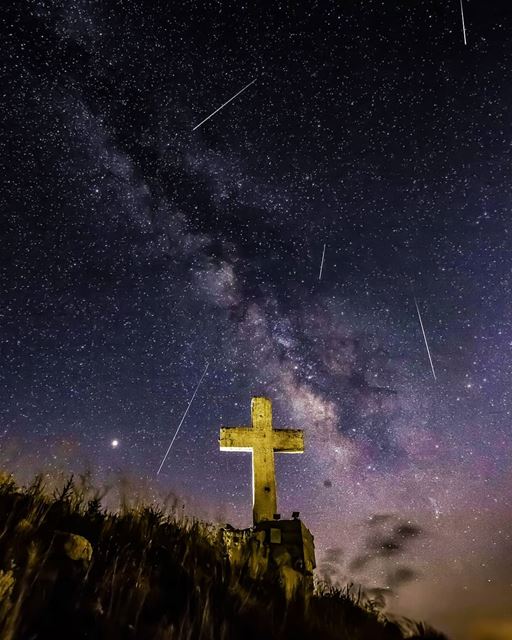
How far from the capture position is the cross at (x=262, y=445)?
7602 mm

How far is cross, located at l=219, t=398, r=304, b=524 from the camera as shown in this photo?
7602 mm

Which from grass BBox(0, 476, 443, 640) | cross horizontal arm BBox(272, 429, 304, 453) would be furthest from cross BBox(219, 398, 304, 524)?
grass BBox(0, 476, 443, 640)

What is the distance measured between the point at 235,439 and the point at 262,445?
53cm

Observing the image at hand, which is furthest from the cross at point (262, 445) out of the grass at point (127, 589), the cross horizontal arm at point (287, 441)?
the grass at point (127, 589)

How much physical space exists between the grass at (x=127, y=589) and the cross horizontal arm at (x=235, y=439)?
3.37m

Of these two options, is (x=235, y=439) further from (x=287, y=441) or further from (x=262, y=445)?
(x=287, y=441)

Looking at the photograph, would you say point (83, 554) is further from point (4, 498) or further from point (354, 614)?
point (354, 614)

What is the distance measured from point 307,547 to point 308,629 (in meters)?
3.26

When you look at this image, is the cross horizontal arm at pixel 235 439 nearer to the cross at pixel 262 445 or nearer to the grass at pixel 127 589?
the cross at pixel 262 445

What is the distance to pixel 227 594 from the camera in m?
2.97

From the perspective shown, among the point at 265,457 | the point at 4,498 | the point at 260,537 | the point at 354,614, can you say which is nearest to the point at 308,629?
the point at 354,614

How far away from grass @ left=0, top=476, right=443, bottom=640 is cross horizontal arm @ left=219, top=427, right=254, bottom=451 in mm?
3371

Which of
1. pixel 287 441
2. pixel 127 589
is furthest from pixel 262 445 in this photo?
pixel 127 589

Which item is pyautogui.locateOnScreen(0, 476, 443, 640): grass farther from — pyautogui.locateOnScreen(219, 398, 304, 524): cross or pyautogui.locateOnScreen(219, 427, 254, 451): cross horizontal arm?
pyautogui.locateOnScreen(219, 427, 254, 451): cross horizontal arm
